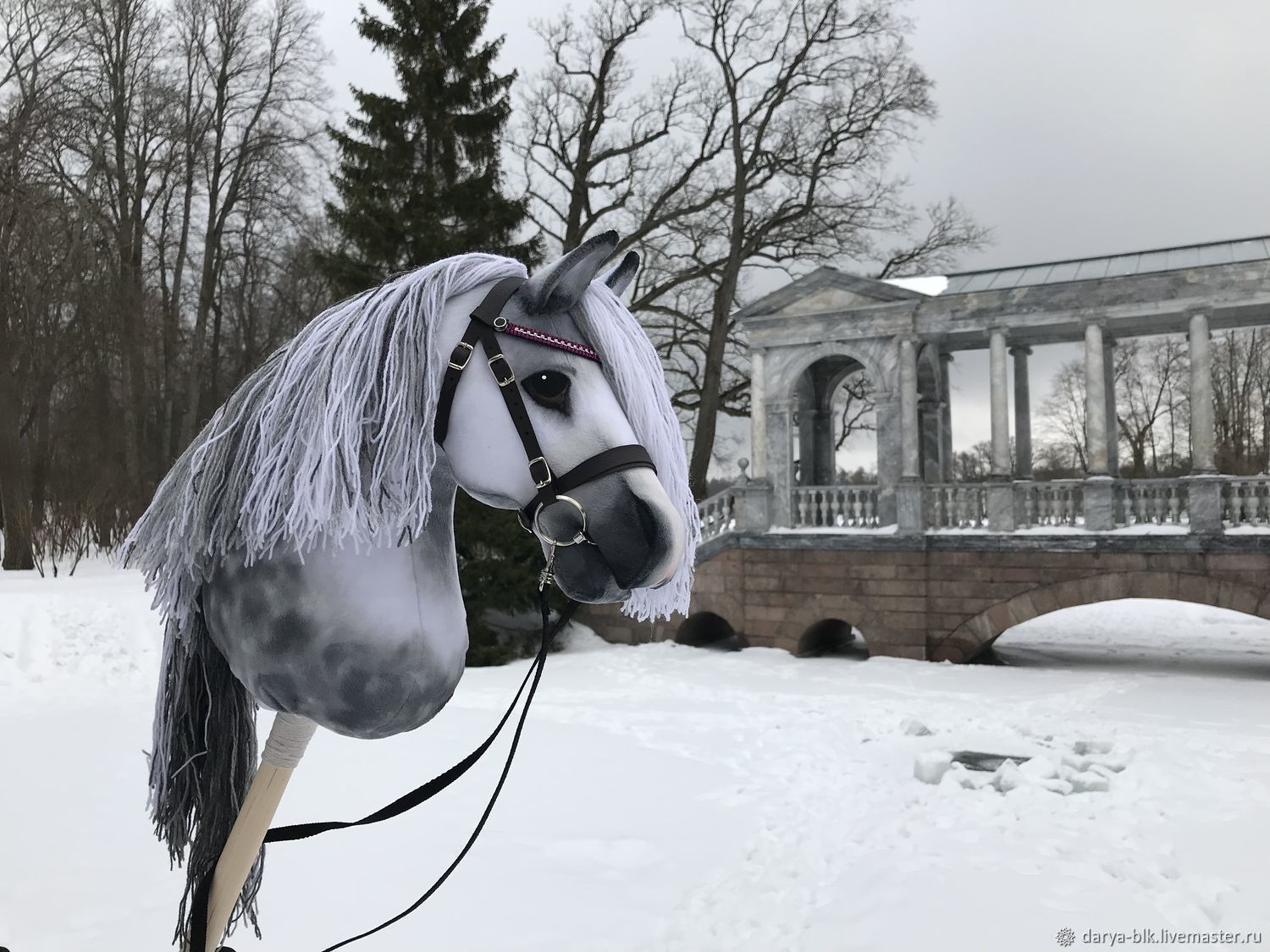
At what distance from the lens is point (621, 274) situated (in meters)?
1.66

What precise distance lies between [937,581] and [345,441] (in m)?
11.2

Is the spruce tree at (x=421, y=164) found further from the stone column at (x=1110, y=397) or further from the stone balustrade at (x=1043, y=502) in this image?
the stone column at (x=1110, y=397)

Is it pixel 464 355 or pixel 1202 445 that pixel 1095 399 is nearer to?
pixel 1202 445

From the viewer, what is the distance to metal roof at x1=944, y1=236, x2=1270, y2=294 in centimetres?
1145

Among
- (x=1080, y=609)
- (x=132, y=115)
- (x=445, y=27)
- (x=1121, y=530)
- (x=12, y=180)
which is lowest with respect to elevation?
(x=1080, y=609)

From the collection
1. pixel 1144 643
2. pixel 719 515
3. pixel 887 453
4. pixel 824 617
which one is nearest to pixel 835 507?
pixel 887 453

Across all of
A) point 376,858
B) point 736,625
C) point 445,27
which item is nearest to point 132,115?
point 445,27

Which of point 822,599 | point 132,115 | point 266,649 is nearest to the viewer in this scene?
point 266,649

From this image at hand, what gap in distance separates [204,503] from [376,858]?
10.7 feet

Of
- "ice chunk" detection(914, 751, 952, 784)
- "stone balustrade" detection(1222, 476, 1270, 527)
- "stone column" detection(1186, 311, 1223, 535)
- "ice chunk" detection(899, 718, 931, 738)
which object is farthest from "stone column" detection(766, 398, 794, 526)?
"ice chunk" detection(914, 751, 952, 784)

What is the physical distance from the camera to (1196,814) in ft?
16.7

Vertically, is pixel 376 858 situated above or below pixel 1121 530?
below

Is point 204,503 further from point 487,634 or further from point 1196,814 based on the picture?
point 487,634

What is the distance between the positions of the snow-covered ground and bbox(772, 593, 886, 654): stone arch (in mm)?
2511
